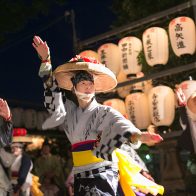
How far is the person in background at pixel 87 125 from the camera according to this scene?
368 cm

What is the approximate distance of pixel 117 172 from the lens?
13.1ft

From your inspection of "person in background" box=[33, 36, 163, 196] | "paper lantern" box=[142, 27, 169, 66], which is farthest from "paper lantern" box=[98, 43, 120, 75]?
"person in background" box=[33, 36, 163, 196]

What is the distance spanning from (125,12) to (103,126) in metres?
11.8

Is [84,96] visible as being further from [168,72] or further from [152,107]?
[168,72]

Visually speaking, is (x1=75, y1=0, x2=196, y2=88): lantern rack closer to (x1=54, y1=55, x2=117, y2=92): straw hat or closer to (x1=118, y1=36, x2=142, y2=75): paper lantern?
(x1=118, y1=36, x2=142, y2=75): paper lantern

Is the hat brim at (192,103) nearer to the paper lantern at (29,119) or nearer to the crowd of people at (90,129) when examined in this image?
the crowd of people at (90,129)

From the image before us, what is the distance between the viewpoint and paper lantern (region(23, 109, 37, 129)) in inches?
729

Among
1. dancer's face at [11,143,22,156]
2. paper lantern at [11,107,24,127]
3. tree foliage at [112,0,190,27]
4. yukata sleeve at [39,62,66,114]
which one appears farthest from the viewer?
paper lantern at [11,107,24,127]

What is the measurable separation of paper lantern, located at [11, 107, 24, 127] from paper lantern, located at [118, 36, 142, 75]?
8990 millimetres

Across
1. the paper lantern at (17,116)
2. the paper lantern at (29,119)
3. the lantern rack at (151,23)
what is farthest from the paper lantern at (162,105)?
the paper lantern at (29,119)

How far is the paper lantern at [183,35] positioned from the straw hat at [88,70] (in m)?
5.15

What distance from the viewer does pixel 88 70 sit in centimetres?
415

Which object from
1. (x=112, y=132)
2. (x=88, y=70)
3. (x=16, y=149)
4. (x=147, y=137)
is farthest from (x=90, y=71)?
(x=16, y=149)

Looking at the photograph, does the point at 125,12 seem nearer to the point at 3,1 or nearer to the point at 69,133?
the point at 3,1
